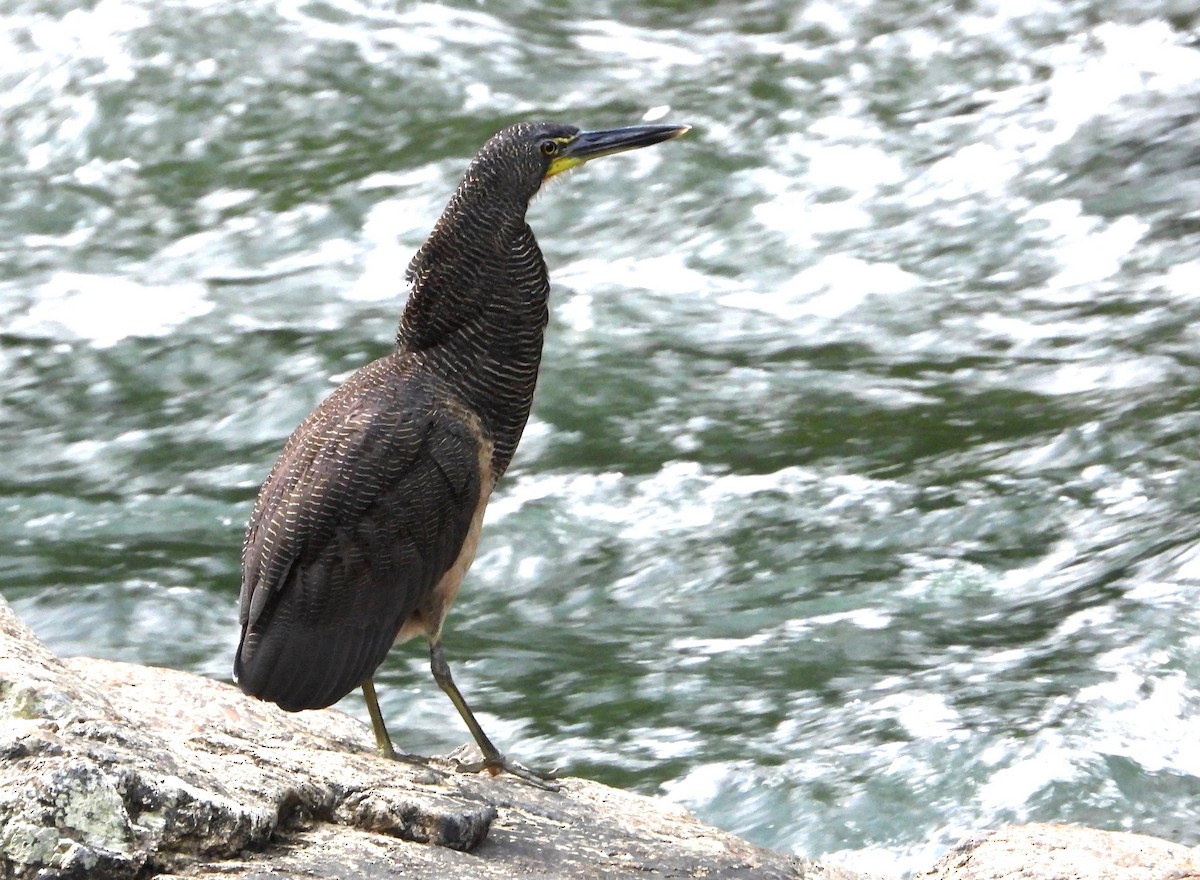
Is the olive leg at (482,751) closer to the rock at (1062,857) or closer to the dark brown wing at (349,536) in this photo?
the dark brown wing at (349,536)

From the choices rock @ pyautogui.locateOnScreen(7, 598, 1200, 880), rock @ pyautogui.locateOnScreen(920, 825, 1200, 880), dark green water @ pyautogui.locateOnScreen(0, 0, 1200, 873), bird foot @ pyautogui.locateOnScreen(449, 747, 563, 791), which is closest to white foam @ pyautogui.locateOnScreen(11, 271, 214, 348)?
dark green water @ pyautogui.locateOnScreen(0, 0, 1200, 873)

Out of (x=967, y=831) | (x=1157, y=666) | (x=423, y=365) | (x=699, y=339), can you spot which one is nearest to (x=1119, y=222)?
(x=699, y=339)

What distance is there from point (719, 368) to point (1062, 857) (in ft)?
19.8

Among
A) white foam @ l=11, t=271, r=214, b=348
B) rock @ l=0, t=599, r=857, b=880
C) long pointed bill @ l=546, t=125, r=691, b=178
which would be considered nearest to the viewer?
Result: rock @ l=0, t=599, r=857, b=880

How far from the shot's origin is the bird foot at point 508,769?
202 inches

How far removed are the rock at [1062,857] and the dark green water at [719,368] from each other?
1.51 m

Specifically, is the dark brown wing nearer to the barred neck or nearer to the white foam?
the barred neck

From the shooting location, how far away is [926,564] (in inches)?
330

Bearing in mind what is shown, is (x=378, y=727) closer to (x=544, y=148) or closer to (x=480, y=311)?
(x=480, y=311)

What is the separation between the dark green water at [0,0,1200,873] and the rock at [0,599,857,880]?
1889 millimetres

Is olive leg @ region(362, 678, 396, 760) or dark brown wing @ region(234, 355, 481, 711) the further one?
olive leg @ region(362, 678, 396, 760)

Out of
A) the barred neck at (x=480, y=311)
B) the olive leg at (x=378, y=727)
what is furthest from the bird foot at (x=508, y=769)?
the barred neck at (x=480, y=311)

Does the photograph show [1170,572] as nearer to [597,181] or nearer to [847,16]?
[597,181]

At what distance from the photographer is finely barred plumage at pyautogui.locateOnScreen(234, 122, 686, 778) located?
4988mm
